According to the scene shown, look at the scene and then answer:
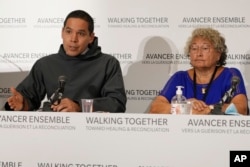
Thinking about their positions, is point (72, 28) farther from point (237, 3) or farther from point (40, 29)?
point (237, 3)

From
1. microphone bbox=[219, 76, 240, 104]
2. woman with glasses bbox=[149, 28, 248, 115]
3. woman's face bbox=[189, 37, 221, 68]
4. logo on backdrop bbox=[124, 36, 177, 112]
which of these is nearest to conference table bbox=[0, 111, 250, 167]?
microphone bbox=[219, 76, 240, 104]

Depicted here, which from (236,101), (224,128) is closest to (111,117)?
(224,128)

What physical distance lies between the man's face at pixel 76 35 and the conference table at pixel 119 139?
111cm

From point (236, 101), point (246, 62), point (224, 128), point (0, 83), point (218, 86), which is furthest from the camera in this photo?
point (0, 83)

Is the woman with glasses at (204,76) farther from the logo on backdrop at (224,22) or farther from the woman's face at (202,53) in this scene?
the logo on backdrop at (224,22)

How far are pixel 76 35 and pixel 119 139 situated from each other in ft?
4.06

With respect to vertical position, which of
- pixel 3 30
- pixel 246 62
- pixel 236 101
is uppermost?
pixel 3 30

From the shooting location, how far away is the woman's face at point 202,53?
130 inches

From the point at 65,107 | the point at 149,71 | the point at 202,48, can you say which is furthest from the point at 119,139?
the point at 149,71

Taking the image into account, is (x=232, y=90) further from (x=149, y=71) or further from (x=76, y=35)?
(x=149, y=71)

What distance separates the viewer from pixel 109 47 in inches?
166

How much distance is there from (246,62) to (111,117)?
2.18 metres

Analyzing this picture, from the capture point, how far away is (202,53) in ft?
10.9

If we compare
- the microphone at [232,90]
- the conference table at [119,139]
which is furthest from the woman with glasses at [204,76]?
the conference table at [119,139]
